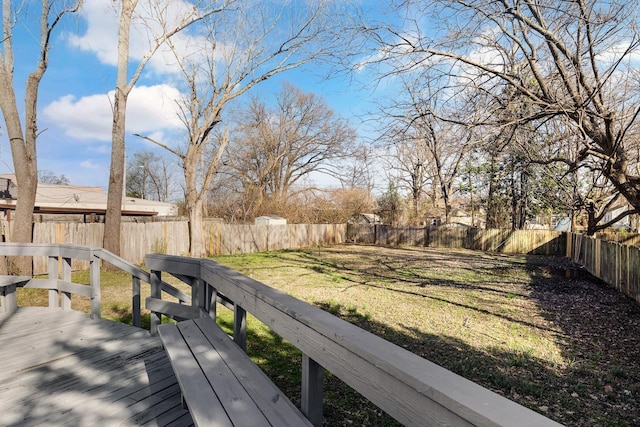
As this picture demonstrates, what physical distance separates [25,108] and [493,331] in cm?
1102

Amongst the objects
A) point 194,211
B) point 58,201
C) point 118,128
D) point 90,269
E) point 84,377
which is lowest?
point 84,377

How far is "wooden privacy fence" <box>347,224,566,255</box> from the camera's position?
59.6ft

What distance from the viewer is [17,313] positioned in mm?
4285

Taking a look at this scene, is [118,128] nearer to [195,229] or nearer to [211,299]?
[195,229]

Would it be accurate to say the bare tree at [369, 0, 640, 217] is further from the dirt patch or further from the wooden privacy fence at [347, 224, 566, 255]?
the wooden privacy fence at [347, 224, 566, 255]

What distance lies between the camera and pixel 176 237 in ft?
43.8

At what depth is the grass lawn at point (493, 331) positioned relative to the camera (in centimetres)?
328

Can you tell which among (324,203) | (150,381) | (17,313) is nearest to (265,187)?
(324,203)

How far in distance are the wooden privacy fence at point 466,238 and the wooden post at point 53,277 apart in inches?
784

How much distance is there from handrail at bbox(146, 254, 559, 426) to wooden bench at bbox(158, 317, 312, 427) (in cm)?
20

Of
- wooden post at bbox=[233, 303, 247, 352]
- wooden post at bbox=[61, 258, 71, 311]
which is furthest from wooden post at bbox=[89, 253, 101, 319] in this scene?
wooden post at bbox=[233, 303, 247, 352]

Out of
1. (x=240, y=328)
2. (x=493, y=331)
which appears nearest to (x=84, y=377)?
(x=240, y=328)

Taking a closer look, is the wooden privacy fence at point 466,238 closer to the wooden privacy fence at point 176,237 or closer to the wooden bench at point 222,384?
the wooden privacy fence at point 176,237

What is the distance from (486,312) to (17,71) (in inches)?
457
